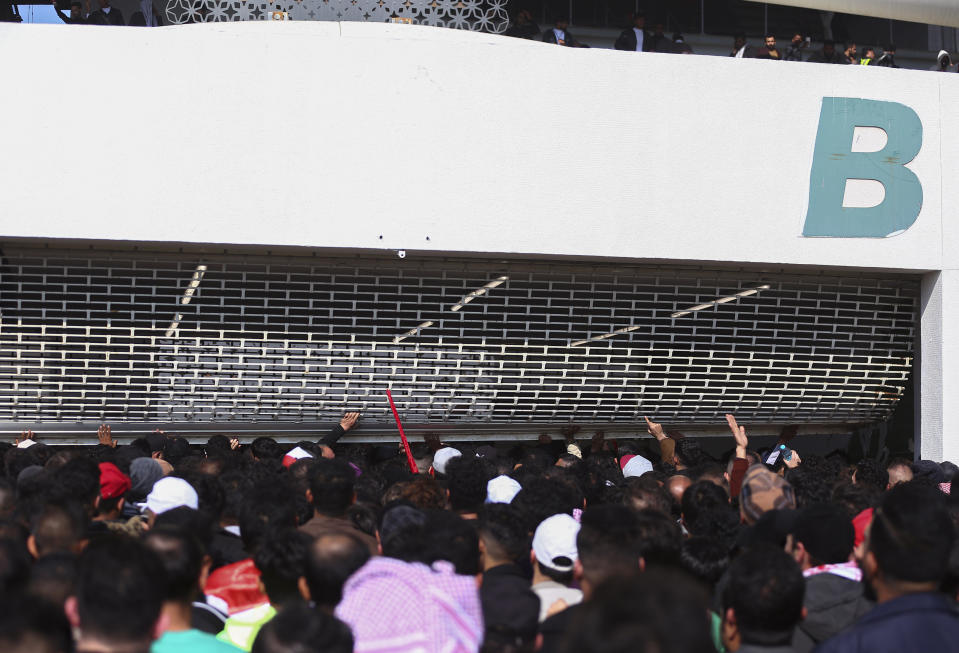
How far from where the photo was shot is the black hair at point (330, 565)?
3146mm

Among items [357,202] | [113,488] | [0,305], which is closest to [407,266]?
[357,202]

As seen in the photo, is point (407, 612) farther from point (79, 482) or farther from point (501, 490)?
point (501, 490)

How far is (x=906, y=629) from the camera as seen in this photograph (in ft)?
8.74

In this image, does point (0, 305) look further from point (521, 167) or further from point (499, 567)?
point (499, 567)

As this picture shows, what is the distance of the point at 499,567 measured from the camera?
376cm

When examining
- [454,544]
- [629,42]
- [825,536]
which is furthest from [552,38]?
[454,544]

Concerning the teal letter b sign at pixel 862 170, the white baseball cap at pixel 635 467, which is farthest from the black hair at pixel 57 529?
the teal letter b sign at pixel 862 170

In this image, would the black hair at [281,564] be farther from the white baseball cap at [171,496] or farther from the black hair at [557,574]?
the white baseball cap at [171,496]

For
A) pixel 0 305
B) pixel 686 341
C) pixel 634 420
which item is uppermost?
pixel 0 305

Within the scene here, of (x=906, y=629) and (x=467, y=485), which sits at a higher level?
(x=906, y=629)

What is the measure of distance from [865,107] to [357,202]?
4545mm

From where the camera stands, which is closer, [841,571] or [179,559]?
[179,559]

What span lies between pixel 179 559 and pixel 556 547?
1364mm

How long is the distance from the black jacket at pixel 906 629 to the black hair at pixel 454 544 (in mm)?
1142
